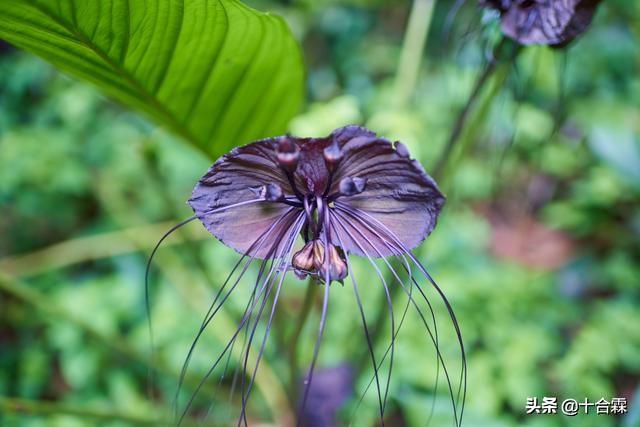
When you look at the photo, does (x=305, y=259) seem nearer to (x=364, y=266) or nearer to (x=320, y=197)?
(x=320, y=197)

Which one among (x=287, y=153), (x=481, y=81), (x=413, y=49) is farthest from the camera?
(x=413, y=49)

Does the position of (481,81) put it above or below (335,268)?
above

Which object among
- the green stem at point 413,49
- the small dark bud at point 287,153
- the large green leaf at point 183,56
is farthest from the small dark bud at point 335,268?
the green stem at point 413,49

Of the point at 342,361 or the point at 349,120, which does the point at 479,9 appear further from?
the point at 342,361

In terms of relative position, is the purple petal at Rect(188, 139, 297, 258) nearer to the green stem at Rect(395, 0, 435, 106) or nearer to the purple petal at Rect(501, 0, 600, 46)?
the purple petal at Rect(501, 0, 600, 46)

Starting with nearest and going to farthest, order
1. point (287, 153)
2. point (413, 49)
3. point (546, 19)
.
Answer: point (287, 153), point (546, 19), point (413, 49)

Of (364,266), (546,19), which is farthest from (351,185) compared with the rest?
(364,266)

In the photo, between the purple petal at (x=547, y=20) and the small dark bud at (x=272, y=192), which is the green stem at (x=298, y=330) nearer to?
the small dark bud at (x=272, y=192)
